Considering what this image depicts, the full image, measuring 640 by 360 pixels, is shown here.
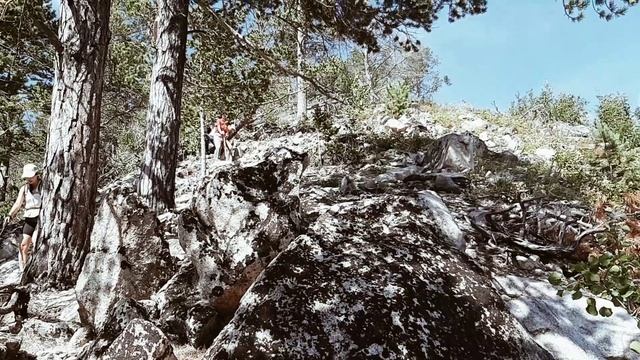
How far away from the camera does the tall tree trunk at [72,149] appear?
4445mm

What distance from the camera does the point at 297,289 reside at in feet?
6.73

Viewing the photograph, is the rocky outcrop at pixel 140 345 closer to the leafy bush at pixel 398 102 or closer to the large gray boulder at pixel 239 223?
the large gray boulder at pixel 239 223

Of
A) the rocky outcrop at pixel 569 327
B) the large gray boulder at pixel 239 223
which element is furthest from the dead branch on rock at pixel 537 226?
the large gray boulder at pixel 239 223

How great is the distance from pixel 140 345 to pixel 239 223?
110 centimetres

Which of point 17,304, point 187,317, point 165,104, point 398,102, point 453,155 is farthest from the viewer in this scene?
point 398,102

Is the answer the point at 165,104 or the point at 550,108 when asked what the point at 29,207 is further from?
the point at 550,108

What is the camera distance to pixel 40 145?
14.4m

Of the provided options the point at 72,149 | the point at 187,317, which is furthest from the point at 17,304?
the point at 187,317

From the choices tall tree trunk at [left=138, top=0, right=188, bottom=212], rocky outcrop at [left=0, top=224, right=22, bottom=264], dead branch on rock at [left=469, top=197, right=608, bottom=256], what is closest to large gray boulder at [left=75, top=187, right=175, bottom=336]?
dead branch on rock at [left=469, top=197, right=608, bottom=256]

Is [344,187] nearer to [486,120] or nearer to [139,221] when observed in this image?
[139,221]

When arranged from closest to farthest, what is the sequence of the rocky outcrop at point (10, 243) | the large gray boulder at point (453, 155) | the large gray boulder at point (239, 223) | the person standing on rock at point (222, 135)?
1. the large gray boulder at point (239, 223)
2. the rocky outcrop at point (10, 243)
3. the large gray boulder at point (453, 155)
4. the person standing on rock at point (222, 135)

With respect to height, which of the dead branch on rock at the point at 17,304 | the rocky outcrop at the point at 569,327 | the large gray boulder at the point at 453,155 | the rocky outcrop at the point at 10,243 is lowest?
the rocky outcrop at the point at 10,243

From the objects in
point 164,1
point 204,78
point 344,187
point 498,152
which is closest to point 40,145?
point 204,78

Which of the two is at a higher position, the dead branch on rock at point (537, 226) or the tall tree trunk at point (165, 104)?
the tall tree trunk at point (165, 104)
